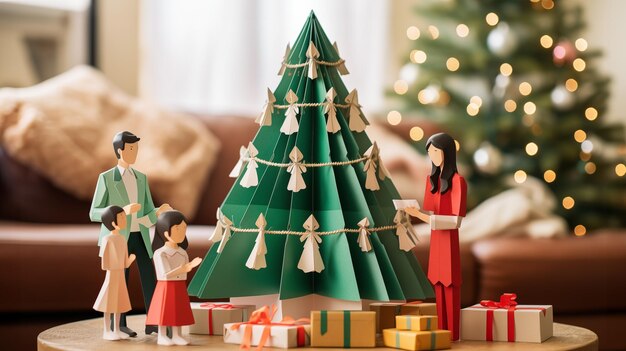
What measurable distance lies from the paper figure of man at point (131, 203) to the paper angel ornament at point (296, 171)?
8.8 inches

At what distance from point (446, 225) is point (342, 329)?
0.28 metres

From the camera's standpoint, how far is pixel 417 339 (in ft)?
4.02

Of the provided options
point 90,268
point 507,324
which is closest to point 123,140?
point 507,324

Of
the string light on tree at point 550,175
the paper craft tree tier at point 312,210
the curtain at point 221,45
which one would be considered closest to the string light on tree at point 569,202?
the string light on tree at point 550,175

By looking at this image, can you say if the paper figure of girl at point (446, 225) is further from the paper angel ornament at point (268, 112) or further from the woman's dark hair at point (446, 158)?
the paper angel ornament at point (268, 112)

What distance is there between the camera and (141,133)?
9.78ft

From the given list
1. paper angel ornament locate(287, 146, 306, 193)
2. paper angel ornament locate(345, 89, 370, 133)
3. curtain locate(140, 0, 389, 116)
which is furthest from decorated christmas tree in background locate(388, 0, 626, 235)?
paper angel ornament locate(287, 146, 306, 193)

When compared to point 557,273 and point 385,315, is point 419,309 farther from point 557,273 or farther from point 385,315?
point 557,273

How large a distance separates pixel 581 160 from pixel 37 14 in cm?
248

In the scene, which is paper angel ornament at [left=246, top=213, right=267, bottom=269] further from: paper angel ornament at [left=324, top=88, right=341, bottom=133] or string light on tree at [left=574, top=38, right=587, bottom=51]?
string light on tree at [left=574, top=38, right=587, bottom=51]

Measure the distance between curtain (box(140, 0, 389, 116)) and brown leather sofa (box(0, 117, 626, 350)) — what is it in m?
1.02

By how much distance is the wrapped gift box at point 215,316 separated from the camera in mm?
1412

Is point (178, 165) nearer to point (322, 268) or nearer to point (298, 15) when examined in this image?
point (298, 15)

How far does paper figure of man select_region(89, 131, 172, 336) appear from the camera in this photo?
4.54 feet
